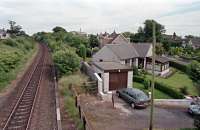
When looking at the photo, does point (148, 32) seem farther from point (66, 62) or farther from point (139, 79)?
point (66, 62)

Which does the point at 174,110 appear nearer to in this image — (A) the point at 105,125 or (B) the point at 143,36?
(A) the point at 105,125

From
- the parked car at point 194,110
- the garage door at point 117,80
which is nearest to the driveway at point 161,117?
the parked car at point 194,110

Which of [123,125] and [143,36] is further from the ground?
[143,36]

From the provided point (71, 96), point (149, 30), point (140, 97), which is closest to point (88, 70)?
point (71, 96)

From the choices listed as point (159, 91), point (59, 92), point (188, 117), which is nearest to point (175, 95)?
point (159, 91)

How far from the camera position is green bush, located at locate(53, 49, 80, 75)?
28.9 m

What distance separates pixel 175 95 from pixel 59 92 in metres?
13.0

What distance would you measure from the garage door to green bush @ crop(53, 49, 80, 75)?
5.34 metres

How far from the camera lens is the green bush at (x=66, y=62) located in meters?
28.9

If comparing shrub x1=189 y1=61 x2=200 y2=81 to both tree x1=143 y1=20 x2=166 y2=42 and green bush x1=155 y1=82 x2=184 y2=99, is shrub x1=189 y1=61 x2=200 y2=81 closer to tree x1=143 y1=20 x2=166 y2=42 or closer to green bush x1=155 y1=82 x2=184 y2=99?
green bush x1=155 y1=82 x2=184 y2=99

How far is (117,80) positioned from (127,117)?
27.8ft

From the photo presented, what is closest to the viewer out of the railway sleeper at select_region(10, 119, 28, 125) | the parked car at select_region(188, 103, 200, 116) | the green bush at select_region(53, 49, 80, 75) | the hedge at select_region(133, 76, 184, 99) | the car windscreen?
the railway sleeper at select_region(10, 119, 28, 125)

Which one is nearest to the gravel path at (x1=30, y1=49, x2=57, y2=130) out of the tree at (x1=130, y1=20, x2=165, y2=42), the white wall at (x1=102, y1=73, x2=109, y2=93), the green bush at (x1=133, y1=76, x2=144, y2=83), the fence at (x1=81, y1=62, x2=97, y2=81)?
the fence at (x1=81, y1=62, x2=97, y2=81)

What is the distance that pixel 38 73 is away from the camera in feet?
109
